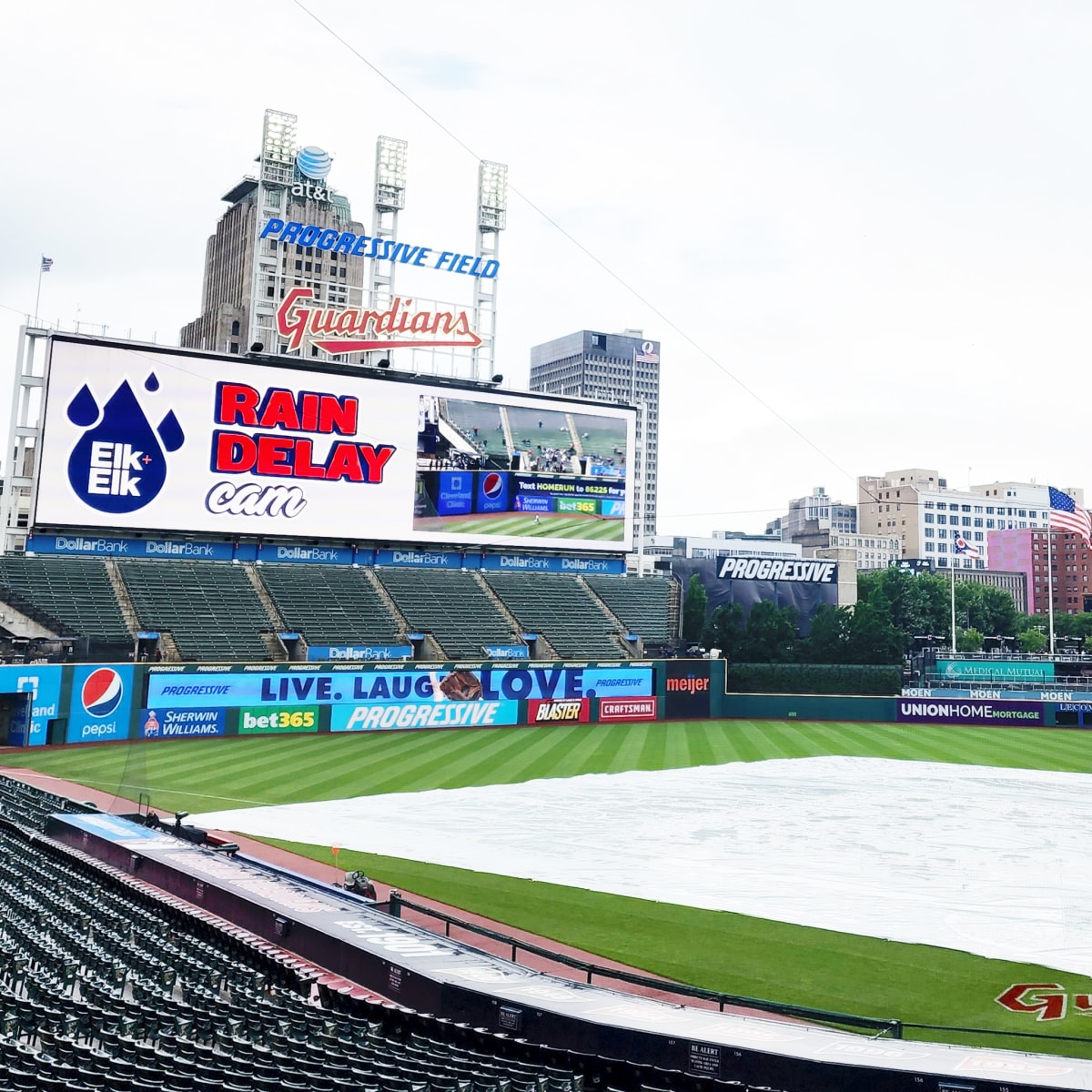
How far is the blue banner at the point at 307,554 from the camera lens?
55969 millimetres

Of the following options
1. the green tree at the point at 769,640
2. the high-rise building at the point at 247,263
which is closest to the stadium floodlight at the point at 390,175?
the green tree at the point at 769,640

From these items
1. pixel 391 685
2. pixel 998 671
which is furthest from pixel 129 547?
pixel 998 671

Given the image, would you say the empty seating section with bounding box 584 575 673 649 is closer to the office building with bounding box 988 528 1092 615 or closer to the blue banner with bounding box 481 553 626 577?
the blue banner with bounding box 481 553 626 577

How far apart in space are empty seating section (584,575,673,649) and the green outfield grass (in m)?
8.01

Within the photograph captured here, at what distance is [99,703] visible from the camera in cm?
4159

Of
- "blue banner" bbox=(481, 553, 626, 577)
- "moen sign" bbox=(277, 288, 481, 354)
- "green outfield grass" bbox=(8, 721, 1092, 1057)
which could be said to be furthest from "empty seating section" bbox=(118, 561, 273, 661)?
"blue banner" bbox=(481, 553, 626, 577)

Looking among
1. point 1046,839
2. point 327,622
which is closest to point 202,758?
point 327,622

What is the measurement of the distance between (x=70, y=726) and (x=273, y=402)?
19935 millimetres

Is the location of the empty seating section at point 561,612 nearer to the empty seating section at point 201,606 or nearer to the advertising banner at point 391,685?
the advertising banner at point 391,685

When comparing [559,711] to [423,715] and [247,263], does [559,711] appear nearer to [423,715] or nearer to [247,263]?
[423,715]

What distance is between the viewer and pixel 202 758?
126ft

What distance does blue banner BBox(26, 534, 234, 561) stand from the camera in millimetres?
50500

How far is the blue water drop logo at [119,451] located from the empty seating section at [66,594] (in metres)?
3.15

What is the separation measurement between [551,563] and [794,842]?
3928cm
